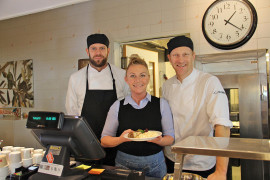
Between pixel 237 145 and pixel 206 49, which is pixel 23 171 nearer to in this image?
pixel 237 145

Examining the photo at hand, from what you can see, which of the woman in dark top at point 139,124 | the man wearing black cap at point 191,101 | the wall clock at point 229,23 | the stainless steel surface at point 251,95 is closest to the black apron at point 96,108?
the woman in dark top at point 139,124

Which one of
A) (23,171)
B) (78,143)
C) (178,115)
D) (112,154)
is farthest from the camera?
(112,154)

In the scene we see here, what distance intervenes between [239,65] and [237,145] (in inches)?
80.4

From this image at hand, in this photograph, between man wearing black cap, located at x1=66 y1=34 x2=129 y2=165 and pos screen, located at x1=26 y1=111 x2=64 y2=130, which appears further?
man wearing black cap, located at x1=66 y1=34 x2=129 y2=165

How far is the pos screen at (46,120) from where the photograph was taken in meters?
1.09

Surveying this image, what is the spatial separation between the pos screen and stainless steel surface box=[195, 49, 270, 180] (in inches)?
82.9

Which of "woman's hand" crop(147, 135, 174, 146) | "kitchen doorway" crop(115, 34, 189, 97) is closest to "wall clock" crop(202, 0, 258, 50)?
"kitchen doorway" crop(115, 34, 189, 97)

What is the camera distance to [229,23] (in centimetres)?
275

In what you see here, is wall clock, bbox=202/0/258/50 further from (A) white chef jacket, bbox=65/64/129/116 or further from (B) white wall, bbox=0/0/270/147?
(A) white chef jacket, bbox=65/64/129/116

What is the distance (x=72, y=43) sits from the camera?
3.87 meters

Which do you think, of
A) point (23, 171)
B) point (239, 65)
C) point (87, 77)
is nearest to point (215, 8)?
point (239, 65)

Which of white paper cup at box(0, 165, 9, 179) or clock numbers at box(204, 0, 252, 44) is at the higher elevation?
clock numbers at box(204, 0, 252, 44)

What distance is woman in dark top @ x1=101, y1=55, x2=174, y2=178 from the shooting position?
160cm

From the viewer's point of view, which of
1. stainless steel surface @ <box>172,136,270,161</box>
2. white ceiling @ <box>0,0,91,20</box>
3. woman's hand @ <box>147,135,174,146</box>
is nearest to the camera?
stainless steel surface @ <box>172,136,270,161</box>
